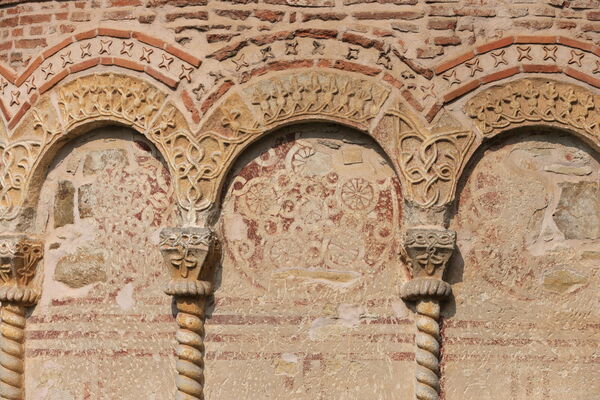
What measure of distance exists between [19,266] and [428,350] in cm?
284

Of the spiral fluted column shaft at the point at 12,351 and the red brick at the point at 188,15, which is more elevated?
the red brick at the point at 188,15

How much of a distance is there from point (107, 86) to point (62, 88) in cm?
35

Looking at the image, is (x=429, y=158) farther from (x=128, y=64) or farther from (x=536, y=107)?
(x=128, y=64)

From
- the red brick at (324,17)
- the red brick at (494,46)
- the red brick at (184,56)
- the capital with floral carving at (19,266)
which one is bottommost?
the capital with floral carving at (19,266)

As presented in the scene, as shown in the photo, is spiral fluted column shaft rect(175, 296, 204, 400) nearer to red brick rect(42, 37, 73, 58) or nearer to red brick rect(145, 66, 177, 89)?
red brick rect(145, 66, 177, 89)

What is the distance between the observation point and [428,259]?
964 centimetres

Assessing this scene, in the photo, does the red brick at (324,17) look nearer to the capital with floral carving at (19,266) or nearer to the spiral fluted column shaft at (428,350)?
the spiral fluted column shaft at (428,350)

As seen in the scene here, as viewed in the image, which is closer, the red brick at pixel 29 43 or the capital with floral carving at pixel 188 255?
the capital with floral carving at pixel 188 255

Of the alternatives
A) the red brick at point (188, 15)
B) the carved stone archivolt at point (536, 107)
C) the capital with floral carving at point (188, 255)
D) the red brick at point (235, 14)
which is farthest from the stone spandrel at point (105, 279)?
the carved stone archivolt at point (536, 107)

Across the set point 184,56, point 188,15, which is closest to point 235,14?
point 188,15

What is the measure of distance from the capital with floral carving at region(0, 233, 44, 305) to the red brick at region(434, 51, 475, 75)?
117 inches

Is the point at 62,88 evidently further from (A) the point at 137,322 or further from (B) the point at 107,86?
(A) the point at 137,322

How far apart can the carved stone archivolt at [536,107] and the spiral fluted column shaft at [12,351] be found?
11.1 ft

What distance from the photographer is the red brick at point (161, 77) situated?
396 inches
